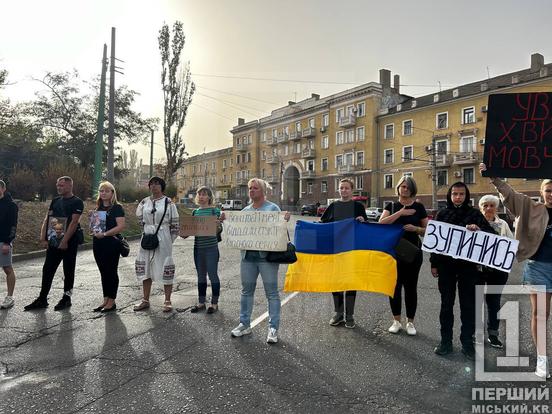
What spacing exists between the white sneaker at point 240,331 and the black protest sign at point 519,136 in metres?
3.33

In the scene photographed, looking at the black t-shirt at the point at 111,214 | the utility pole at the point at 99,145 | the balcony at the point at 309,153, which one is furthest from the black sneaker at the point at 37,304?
the balcony at the point at 309,153

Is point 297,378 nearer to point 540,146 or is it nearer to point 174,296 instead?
point 540,146

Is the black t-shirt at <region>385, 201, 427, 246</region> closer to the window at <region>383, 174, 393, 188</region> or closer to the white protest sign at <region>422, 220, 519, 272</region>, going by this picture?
the white protest sign at <region>422, 220, 519, 272</region>

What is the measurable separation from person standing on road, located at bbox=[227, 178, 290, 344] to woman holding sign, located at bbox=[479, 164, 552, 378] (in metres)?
2.53

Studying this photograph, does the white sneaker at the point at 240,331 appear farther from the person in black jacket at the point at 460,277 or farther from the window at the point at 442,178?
the window at the point at 442,178

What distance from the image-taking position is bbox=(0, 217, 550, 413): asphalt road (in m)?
3.38

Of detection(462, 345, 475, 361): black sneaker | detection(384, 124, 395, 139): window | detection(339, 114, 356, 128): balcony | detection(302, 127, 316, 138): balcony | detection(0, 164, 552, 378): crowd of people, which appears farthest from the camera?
detection(302, 127, 316, 138): balcony

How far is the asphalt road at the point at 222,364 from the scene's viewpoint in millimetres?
3385

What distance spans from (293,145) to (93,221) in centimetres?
6772

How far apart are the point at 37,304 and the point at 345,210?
5.00 m

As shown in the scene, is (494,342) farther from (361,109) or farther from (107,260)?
(361,109)

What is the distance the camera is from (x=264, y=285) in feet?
16.6

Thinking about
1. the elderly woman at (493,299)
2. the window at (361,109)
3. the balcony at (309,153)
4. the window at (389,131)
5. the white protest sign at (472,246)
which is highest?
the window at (361,109)

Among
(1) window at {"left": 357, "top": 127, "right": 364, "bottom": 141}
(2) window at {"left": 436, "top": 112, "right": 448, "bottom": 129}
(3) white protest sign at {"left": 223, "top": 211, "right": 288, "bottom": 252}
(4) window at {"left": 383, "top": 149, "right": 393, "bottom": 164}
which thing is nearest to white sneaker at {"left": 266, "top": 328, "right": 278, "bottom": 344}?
(3) white protest sign at {"left": 223, "top": 211, "right": 288, "bottom": 252}
